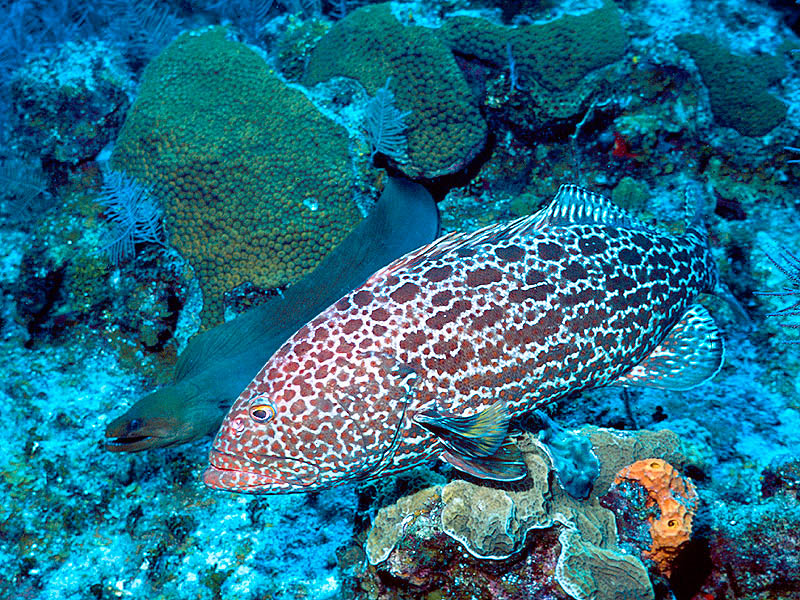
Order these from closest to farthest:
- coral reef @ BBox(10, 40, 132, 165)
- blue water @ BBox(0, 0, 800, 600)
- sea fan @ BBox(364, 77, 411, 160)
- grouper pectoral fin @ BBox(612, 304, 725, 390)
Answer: grouper pectoral fin @ BBox(612, 304, 725, 390) < blue water @ BBox(0, 0, 800, 600) < sea fan @ BBox(364, 77, 411, 160) < coral reef @ BBox(10, 40, 132, 165)

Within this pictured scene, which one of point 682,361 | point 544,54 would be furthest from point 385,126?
point 682,361

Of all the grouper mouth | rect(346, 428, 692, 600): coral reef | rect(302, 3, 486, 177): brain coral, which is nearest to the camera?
rect(346, 428, 692, 600): coral reef

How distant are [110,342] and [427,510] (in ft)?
12.1

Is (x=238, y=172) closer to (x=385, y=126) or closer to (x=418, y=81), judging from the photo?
(x=385, y=126)

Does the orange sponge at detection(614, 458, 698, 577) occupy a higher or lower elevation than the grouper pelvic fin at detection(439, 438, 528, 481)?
lower

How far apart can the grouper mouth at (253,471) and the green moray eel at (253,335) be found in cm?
93

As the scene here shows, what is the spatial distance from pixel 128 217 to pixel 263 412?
10.2ft

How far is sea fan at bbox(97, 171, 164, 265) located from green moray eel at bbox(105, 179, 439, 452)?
4.52 feet

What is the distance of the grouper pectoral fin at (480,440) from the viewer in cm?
245

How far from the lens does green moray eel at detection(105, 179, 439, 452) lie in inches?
131

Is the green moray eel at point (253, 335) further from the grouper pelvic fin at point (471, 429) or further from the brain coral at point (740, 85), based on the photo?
the brain coral at point (740, 85)

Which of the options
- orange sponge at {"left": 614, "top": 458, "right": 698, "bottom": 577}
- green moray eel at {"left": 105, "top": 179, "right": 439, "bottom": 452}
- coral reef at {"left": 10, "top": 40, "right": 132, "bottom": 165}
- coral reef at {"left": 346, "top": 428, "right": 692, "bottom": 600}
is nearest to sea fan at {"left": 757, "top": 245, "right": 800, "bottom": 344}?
orange sponge at {"left": 614, "top": 458, "right": 698, "bottom": 577}

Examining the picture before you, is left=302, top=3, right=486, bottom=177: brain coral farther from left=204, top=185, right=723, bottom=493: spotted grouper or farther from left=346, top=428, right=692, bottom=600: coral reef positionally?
left=346, top=428, right=692, bottom=600: coral reef

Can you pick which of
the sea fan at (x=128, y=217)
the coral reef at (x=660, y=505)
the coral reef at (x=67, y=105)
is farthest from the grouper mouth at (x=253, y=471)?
the coral reef at (x=67, y=105)
